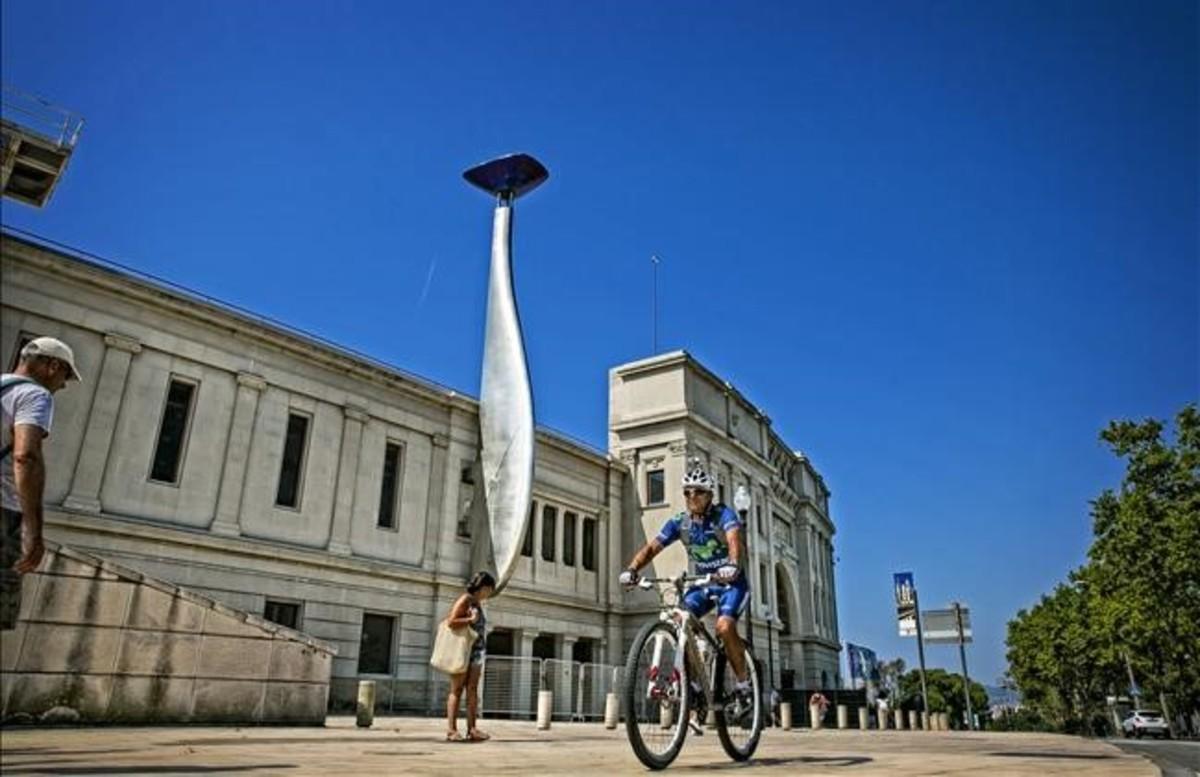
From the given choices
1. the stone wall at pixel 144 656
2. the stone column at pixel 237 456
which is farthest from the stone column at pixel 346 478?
the stone wall at pixel 144 656

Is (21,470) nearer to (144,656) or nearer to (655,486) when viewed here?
(144,656)

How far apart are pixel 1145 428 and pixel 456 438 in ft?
90.3

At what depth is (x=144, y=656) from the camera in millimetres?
8766

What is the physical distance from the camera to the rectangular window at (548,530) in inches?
1182

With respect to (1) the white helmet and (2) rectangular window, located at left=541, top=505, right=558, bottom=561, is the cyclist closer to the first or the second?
(1) the white helmet

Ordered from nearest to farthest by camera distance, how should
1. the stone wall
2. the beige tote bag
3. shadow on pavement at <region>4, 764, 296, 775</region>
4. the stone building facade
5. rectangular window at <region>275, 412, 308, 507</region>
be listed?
shadow on pavement at <region>4, 764, 296, 775</region> → the stone wall → the beige tote bag → the stone building facade → rectangular window at <region>275, 412, 308, 507</region>

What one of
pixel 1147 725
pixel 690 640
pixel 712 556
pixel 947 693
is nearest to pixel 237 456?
pixel 712 556

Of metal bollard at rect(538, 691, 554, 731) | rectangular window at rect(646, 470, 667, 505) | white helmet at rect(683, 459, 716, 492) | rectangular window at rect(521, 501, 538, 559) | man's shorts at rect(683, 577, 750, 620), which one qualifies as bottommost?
metal bollard at rect(538, 691, 554, 731)

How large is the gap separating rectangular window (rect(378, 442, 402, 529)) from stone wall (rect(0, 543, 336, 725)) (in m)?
14.1

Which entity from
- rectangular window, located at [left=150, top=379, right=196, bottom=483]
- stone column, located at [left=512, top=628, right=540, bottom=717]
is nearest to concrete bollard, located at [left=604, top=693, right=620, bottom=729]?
stone column, located at [left=512, top=628, right=540, bottom=717]

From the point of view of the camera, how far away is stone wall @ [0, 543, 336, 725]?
7.78 meters

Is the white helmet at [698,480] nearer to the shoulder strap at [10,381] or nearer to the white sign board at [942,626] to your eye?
the shoulder strap at [10,381]

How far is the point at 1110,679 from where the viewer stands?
4509 cm

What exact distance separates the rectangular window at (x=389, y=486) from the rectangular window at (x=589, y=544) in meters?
9.84
